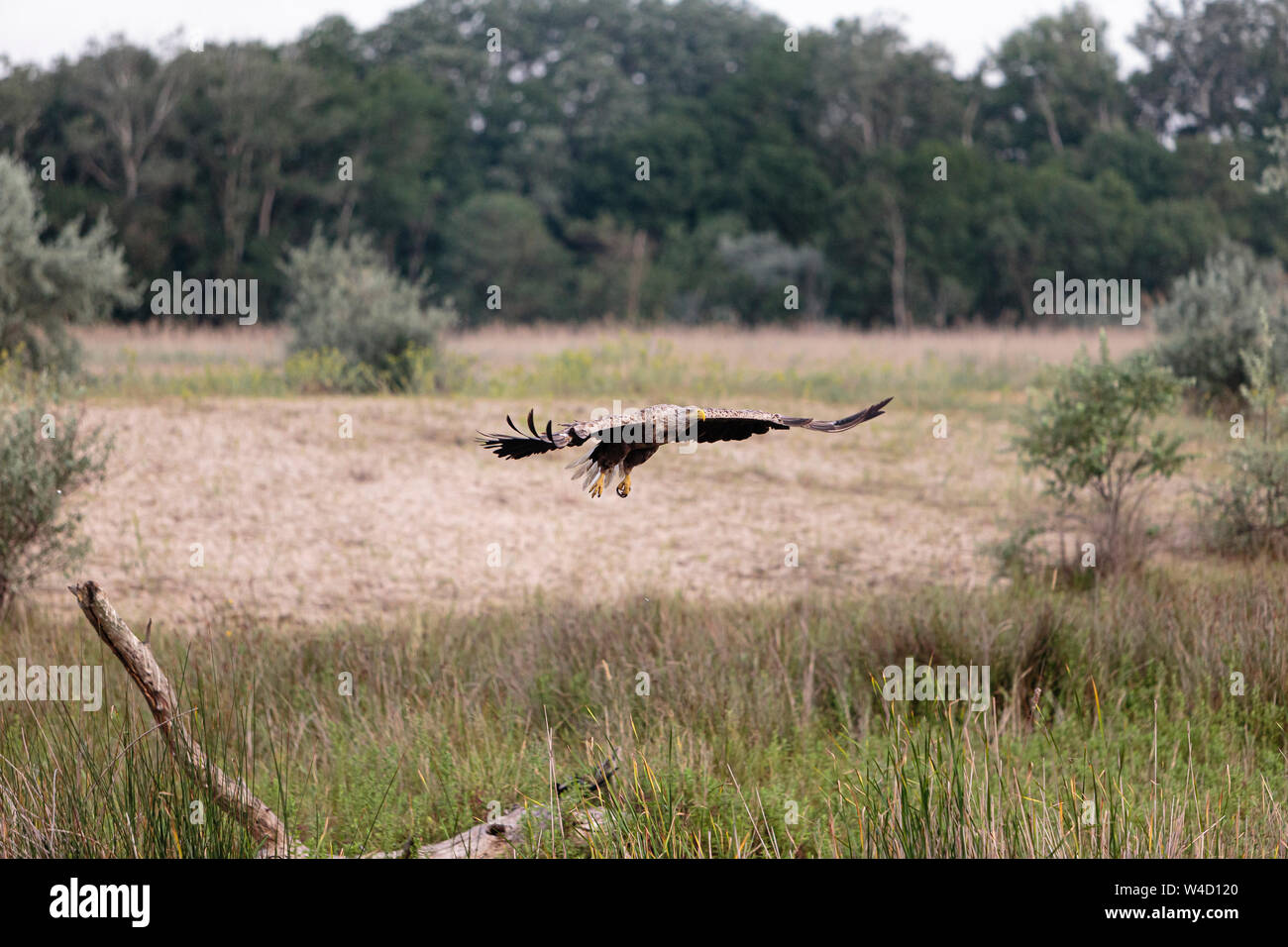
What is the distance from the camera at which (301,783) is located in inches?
164

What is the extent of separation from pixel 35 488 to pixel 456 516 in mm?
3364

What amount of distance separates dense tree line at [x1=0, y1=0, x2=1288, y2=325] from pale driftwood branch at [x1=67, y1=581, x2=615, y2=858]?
2918 centimetres

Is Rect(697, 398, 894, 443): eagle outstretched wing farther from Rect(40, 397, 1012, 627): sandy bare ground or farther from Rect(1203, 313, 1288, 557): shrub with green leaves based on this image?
Rect(1203, 313, 1288, 557): shrub with green leaves

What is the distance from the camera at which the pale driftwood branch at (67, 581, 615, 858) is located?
2.84 metres

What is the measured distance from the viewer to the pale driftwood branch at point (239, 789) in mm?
2844

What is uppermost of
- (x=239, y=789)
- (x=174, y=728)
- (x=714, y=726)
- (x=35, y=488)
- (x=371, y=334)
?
(x=371, y=334)

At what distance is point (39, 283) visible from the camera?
13.4 m

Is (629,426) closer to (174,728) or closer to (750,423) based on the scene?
(750,423)

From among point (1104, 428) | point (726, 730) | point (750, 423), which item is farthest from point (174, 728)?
point (1104, 428)

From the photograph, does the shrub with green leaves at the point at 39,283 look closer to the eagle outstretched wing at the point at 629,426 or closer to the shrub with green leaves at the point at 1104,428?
the shrub with green leaves at the point at 1104,428

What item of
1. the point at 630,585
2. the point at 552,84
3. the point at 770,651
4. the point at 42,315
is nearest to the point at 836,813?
the point at 770,651

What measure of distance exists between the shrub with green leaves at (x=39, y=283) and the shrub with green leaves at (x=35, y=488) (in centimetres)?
652

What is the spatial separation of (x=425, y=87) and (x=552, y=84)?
5147 millimetres

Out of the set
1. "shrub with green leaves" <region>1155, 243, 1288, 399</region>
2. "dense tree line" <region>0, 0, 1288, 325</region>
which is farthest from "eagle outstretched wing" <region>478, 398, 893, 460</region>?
"dense tree line" <region>0, 0, 1288, 325</region>
